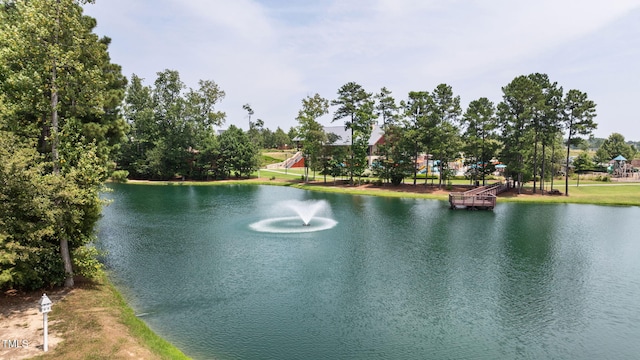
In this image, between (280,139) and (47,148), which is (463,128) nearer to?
(47,148)

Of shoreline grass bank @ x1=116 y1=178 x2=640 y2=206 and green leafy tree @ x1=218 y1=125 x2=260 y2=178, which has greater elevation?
green leafy tree @ x1=218 y1=125 x2=260 y2=178

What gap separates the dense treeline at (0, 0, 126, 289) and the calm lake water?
4.38 meters

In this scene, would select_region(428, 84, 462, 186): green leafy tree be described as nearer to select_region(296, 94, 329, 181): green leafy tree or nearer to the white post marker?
select_region(296, 94, 329, 181): green leafy tree

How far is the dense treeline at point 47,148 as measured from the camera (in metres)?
17.4

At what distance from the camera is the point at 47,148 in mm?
20766

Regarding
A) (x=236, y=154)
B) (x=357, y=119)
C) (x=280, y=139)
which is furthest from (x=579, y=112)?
(x=280, y=139)

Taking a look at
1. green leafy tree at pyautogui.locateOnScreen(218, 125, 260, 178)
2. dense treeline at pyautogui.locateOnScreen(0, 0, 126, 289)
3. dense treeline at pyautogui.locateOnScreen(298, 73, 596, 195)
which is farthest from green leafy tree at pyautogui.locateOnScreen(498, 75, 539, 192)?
dense treeline at pyautogui.locateOnScreen(0, 0, 126, 289)

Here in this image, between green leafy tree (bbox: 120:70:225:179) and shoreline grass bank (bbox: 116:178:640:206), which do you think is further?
green leafy tree (bbox: 120:70:225:179)

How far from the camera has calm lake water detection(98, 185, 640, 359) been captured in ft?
55.0

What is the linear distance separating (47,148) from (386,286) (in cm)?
2019

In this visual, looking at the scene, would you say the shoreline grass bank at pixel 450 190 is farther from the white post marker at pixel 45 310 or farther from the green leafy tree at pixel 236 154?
the white post marker at pixel 45 310

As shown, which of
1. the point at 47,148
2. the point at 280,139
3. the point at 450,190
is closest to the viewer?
the point at 47,148

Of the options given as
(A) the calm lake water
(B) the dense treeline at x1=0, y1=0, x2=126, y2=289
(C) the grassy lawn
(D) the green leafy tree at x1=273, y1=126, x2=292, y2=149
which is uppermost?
(D) the green leafy tree at x1=273, y1=126, x2=292, y2=149

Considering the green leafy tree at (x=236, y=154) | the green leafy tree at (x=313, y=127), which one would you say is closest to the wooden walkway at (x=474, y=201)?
the green leafy tree at (x=313, y=127)
